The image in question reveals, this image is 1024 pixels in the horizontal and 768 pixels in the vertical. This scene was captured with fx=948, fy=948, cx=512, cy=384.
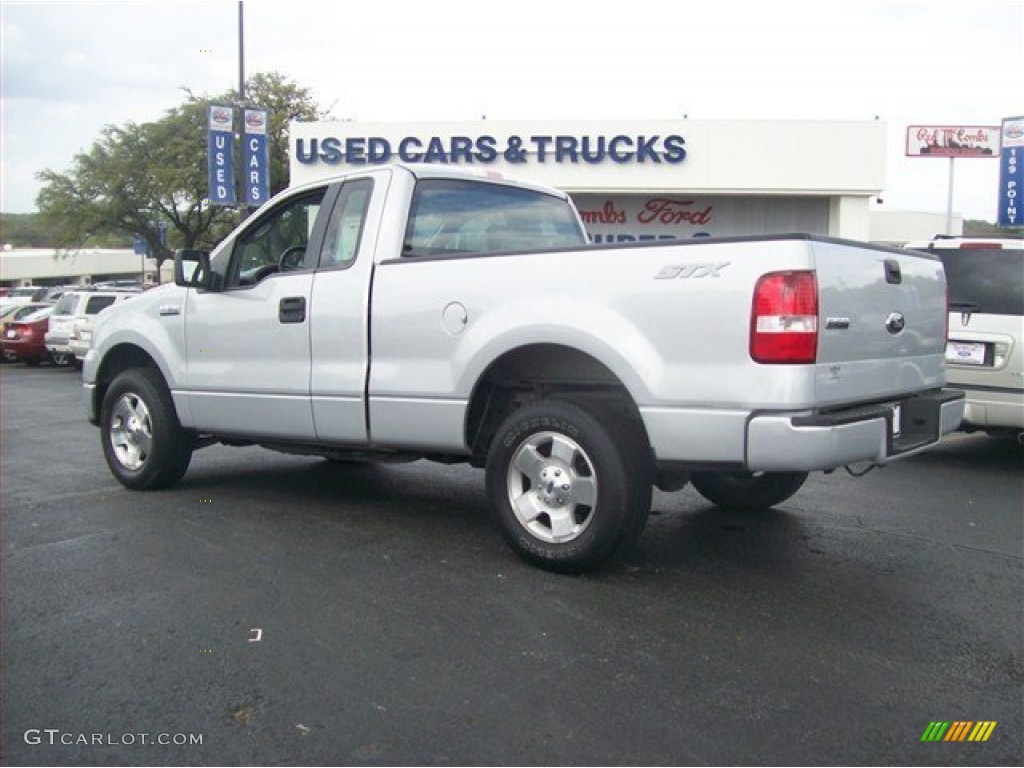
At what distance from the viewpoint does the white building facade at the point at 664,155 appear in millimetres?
22375

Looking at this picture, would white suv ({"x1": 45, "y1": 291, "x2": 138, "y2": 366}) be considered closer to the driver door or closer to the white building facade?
the white building facade

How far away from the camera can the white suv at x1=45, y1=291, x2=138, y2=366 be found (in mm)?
18781

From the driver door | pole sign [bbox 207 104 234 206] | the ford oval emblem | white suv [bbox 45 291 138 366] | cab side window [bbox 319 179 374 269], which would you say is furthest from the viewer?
pole sign [bbox 207 104 234 206]

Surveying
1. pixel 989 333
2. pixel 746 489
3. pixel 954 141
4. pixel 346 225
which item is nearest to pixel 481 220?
pixel 346 225

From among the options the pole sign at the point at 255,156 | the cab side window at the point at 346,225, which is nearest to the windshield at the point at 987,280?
the cab side window at the point at 346,225

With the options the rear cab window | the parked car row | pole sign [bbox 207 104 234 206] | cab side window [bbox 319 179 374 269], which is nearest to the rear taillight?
the rear cab window

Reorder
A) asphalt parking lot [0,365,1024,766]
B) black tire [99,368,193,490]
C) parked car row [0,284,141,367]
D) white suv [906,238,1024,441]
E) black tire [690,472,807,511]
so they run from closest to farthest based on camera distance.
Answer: asphalt parking lot [0,365,1024,766] → black tire [690,472,807,511] → black tire [99,368,193,490] → white suv [906,238,1024,441] → parked car row [0,284,141,367]

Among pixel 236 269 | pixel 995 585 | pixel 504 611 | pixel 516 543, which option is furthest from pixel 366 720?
pixel 236 269

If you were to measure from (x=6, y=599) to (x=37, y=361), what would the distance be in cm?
1909

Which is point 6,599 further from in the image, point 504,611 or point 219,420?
point 504,611

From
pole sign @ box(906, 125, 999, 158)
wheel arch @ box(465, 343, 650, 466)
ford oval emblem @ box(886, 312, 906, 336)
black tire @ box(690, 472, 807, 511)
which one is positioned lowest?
black tire @ box(690, 472, 807, 511)

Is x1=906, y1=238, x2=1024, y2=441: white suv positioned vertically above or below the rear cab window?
below

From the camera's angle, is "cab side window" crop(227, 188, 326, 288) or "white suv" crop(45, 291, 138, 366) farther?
"white suv" crop(45, 291, 138, 366)

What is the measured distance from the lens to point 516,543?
4.67 meters
